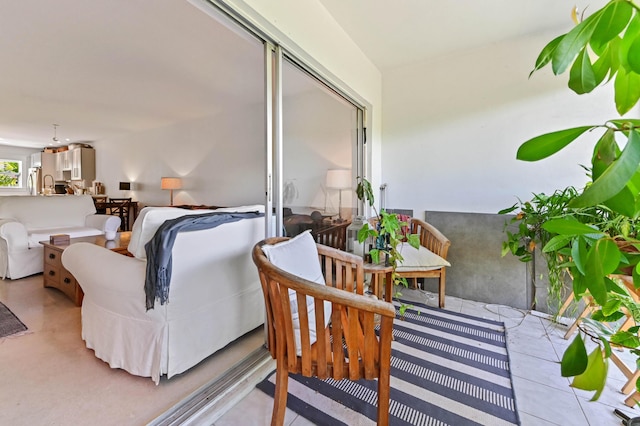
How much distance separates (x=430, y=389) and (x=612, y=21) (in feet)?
5.23

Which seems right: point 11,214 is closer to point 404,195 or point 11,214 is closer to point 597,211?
point 404,195

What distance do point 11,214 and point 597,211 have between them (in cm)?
570

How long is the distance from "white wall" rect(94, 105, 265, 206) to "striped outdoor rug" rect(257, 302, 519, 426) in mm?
2197

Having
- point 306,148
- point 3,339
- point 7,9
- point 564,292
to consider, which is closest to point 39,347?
point 3,339

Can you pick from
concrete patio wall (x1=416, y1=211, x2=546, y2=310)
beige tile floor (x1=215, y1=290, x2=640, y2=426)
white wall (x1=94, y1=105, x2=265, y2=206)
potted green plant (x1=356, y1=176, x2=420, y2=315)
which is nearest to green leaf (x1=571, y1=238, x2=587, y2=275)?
beige tile floor (x1=215, y1=290, x2=640, y2=426)

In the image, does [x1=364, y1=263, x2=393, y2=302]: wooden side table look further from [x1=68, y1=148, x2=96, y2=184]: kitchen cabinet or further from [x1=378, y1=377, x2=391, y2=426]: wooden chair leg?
[x1=68, y1=148, x2=96, y2=184]: kitchen cabinet

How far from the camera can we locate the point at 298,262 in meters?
1.38

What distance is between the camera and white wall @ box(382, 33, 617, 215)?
7.84 feet

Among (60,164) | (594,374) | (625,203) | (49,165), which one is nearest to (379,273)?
(594,374)

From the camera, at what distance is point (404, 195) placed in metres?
3.10

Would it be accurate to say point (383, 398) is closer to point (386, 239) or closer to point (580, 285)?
point (580, 285)

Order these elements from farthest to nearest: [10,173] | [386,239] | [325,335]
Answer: [10,173]
[386,239]
[325,335]

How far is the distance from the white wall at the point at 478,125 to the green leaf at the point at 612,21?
244 cm

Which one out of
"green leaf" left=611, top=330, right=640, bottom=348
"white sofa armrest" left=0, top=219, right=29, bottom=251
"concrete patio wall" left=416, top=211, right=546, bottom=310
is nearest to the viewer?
"green leaf" left=611, top=330, right=640, bottom=348
